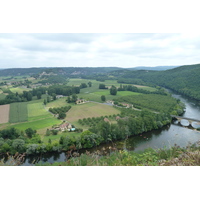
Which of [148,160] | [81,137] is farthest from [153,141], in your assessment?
[148,160]

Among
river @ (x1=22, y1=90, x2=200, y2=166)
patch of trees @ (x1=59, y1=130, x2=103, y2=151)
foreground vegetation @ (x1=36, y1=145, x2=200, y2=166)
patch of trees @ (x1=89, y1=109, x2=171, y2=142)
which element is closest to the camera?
foreground vegetation @ (x1=36, y1=145, x2=200, y2=166)

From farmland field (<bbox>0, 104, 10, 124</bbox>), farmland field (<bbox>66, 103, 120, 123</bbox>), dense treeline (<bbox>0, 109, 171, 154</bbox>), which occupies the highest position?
dense treeline (<bbox>0, 109, 171, 154</bbox>)

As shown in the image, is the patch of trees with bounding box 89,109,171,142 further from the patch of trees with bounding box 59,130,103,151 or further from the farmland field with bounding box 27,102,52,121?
the farmland field with bounding box 27,102,52,121

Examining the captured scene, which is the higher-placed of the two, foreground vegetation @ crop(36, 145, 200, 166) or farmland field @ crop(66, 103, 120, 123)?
foreground vegetation @ crop(36, 145, 200, 166)

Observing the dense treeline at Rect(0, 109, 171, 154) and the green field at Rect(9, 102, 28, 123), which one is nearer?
the dense treeline at Rect(0, 109, 171, 154)

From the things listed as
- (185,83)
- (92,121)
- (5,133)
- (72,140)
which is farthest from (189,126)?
(185,83)

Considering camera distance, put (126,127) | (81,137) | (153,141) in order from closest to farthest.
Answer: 1. (81,137)
2. (153,141)
3. (126,127)

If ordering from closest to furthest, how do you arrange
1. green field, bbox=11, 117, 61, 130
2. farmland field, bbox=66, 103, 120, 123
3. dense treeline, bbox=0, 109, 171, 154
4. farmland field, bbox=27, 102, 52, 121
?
1. dense treeline, bbox=0, 109, 171, 154
2. green field, bbox=11, 117, 61, 130
3. farmland field, bbox=66, 103, 120, 123
4. farmland field, bbox=27, 102, 52, 121

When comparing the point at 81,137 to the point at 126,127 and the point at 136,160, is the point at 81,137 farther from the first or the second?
the point at 136,160

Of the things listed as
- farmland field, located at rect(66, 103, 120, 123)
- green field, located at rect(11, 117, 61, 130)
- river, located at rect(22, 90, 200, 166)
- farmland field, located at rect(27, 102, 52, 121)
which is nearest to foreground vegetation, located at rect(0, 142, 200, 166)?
river, located at rect(22, 90, 200, 166)

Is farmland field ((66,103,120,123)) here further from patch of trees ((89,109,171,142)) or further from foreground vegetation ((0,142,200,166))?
foreground vegetation ((0,142,200,166))

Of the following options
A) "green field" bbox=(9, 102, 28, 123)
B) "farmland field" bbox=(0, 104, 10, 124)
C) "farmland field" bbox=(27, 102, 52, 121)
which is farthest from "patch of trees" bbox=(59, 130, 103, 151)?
"farmland field" bbox=(0, 104, 10, 124)
